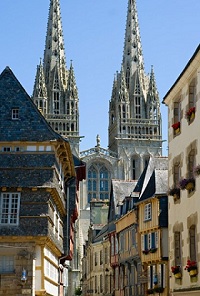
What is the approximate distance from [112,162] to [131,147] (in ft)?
14.6

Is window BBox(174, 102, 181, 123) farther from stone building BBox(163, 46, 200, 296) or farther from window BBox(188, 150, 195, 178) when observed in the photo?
window BBox(188, 150, 195, 178)

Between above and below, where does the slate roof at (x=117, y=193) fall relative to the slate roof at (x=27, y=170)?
above

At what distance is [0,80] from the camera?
28562 millimetres

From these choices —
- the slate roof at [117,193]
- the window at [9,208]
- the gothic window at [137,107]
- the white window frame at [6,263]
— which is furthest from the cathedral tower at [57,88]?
the white window frame at [6,263]

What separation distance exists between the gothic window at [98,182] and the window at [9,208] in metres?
86.8

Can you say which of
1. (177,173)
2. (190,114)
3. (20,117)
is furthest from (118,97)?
(190,114)

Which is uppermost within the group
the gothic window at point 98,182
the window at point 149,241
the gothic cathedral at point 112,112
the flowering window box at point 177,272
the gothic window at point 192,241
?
the gothic cathedral at point 112,112

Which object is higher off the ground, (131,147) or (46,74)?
(46,74)

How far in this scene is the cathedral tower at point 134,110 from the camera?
4498 inches

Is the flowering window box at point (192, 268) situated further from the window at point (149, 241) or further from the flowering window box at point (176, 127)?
the window at point (149, 241)

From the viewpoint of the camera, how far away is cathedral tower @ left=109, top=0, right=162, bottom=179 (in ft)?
375

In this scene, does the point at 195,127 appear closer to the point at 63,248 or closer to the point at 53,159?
the point at 53,159

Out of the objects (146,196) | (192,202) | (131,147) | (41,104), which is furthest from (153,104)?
(192,202)

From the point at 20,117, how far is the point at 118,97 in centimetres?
9163
